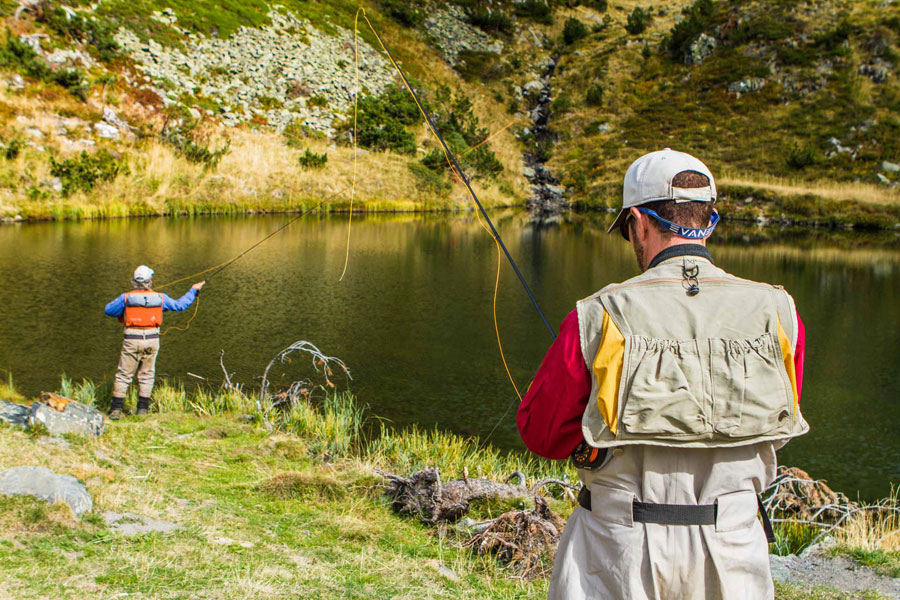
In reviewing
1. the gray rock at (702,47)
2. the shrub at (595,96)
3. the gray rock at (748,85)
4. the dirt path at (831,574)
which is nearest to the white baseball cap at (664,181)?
the dirt path at (831,574)

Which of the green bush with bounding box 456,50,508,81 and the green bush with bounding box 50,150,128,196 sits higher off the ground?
the green bush with bounding box 456,50,508,81

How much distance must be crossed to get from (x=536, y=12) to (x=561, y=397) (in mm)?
73539

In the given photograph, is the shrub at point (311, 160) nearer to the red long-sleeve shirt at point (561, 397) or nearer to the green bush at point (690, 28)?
the green bush at point (690, 28)

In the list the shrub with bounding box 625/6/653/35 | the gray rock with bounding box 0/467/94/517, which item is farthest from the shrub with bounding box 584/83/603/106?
the gray rock with bounding box 0/467/94/517

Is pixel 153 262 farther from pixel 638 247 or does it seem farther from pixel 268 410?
pixel 638 247

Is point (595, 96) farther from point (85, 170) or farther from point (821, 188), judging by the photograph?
point (85, 170)

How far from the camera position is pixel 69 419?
6344 mm

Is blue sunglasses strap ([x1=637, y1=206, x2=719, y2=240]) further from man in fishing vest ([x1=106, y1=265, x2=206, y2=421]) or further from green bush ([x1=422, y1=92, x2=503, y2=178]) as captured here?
green bush ([x1=422, y1=92, x2=503, y2=178])

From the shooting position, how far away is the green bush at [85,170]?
27.8 m

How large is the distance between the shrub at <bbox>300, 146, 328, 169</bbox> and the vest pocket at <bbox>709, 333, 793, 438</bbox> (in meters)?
36.5

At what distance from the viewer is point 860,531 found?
6215mm

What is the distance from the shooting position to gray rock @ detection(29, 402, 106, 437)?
619 cm

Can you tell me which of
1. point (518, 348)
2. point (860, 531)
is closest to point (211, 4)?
A: point (518, 348)

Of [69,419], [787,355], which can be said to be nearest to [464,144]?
[69,419]
